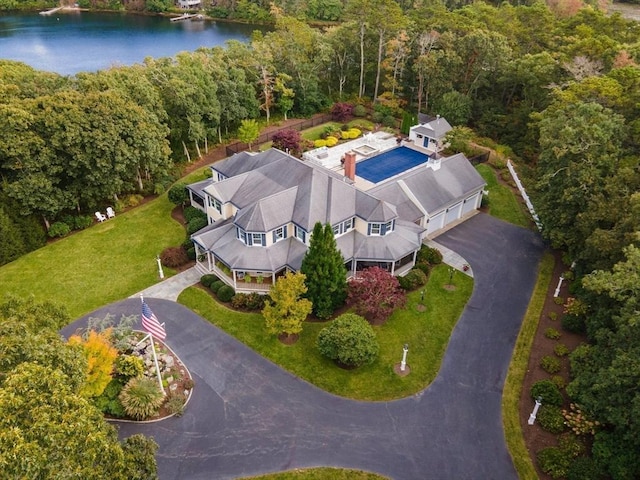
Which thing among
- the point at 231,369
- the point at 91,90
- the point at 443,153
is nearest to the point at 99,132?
the point at 91,90

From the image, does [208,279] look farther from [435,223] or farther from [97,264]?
[435,223]

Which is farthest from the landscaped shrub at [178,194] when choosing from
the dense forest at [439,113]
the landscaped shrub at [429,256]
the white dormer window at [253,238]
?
the landscaped shrub at [429,256]

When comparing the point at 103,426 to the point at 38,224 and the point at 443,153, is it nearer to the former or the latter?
the point at 38,224

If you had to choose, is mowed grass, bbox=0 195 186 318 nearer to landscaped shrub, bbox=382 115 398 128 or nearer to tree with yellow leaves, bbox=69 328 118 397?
tree with yellow leaves, bbox=69 328 118 397

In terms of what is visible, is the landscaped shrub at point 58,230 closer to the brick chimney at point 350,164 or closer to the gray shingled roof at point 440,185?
the brick chimney at point 350,164

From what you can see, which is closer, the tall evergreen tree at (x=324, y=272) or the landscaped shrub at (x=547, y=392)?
the landscaped shrub at (x=547, y=392)

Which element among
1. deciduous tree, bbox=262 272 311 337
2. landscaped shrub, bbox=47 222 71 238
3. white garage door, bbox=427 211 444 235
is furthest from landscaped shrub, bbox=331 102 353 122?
deciduous tree, bbox=262 272 311 337
